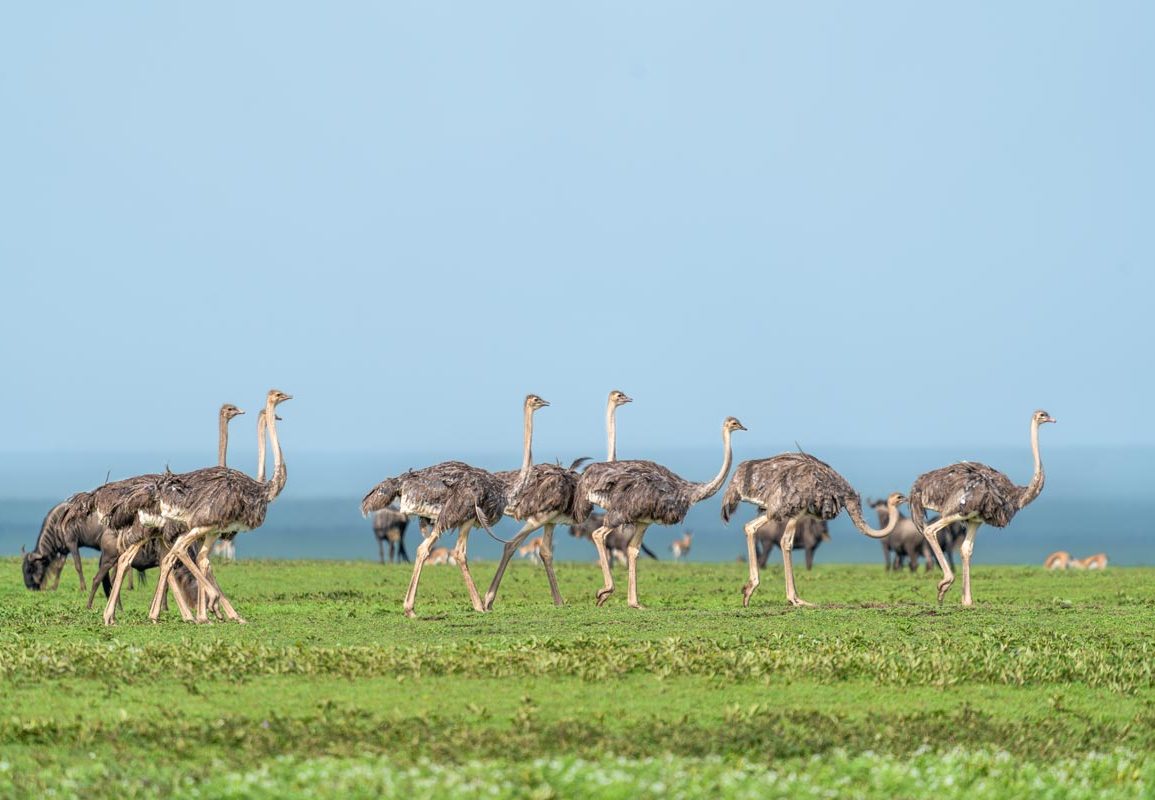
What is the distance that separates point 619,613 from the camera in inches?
875

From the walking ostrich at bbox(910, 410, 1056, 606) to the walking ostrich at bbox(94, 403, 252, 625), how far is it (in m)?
9.74

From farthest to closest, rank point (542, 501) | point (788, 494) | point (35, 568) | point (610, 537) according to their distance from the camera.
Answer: point (610, 537)
point (35, 568)
point (788, 494)
point (542, 501)

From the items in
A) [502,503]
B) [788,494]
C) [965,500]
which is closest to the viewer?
[502,503]

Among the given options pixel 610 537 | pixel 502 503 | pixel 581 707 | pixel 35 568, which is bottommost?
pixel 581 707

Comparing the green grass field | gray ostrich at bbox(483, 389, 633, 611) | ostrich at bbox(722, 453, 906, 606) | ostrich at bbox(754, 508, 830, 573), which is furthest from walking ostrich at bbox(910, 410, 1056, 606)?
ostrich at bbox(754, 508, 830, 573)

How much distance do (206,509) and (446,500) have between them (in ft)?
10.5

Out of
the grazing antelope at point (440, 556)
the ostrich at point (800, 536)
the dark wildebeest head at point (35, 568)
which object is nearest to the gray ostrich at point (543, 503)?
the dark wildebeest head at point (35, 568)

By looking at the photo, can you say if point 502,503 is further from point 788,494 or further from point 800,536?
point 800,536

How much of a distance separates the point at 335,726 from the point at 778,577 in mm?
20974

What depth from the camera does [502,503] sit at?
76.6 feet

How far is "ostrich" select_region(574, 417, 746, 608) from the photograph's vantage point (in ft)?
77.4

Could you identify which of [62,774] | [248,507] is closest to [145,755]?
[62,774]

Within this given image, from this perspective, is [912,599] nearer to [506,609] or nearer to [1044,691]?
[506,609]

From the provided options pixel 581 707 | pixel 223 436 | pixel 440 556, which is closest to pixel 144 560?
pixel 223 436
